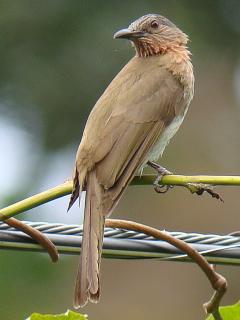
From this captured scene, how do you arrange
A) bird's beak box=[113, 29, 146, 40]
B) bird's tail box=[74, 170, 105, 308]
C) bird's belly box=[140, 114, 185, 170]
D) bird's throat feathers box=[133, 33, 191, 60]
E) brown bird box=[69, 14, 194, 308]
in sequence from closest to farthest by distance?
bird's tail box=[74, 170, 105, 308] < brown bird box=[69, 14, 194, 308] < bird's belly box=[140, 114, 185, 170] < bird's beak box=[113, 29, 146, 40] < bird's throat feathers box=[133, 33, 191, 60]

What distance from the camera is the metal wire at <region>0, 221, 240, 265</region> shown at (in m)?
4.47

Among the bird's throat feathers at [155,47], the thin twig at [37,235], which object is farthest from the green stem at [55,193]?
the bird's throat feathers at [155,47]

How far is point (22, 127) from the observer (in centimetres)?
1531

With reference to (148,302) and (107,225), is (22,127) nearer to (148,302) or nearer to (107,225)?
(148,302)

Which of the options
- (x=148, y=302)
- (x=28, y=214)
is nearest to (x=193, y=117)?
(x=148, y=302)

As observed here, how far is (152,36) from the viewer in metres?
7.46

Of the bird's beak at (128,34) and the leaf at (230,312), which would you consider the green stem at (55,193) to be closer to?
the leaf at (230,312)

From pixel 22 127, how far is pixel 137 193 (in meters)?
1.60

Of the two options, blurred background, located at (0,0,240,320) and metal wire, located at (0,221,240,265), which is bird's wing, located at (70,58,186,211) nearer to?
metal wire, located at (0,221,240,265)

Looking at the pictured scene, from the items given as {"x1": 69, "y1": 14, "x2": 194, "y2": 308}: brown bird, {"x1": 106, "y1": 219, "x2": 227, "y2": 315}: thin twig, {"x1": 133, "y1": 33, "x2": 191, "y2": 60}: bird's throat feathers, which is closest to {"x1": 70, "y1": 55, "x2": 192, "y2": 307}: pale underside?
{"x1": 69, "y1": 14, "x2": 194, "y2": 308}: brown bird

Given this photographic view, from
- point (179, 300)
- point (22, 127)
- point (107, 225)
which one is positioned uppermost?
point (107, 225)

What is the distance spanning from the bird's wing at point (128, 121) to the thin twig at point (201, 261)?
1.18 metres

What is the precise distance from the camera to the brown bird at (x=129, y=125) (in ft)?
16.5

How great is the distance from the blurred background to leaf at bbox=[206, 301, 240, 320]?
22.6ft
